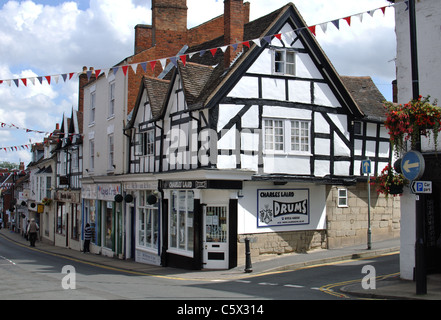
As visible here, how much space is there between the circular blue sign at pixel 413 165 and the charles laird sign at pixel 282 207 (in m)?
7.81

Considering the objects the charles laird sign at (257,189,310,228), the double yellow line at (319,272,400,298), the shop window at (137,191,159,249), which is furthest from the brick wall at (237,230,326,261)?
the double yellow line at (319,272,400,298)

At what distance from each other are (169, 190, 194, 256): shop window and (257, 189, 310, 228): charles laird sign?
265 cm

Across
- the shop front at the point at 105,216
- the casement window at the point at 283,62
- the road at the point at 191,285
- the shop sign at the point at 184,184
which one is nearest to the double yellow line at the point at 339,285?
the road at the point at 191,285

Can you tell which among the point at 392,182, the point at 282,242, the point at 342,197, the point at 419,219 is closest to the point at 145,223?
the point at 282,242

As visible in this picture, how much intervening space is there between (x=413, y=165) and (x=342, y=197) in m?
9.97

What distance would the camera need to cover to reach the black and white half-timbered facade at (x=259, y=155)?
1720 centimetres

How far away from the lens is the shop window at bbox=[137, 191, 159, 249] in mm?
20906

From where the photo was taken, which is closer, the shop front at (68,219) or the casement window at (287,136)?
the casement window at (287,136)

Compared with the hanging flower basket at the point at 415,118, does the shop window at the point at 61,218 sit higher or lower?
lower

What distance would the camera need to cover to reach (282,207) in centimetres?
1836

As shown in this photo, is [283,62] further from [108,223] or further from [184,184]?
[108,223]

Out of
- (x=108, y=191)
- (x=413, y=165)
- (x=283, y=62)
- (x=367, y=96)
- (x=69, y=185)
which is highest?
(x=283, y=62)

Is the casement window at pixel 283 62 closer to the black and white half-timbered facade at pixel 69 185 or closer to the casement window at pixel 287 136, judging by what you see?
the casement window at pixel 287 136

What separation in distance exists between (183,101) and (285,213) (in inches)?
239
